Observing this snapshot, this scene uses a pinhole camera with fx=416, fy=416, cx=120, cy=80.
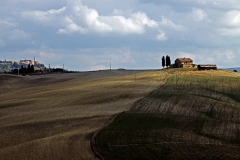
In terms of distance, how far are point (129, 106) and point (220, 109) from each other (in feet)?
39.2

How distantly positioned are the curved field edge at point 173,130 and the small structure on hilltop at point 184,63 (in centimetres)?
6805

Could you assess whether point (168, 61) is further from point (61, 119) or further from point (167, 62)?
point (61, 119)

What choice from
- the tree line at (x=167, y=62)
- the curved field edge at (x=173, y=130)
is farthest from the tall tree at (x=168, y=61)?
the curved field edge at (x=173, y=130)

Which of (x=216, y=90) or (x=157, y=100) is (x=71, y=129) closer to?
(x=157, y=100)

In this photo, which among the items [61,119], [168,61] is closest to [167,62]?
[168,61]

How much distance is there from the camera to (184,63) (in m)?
136

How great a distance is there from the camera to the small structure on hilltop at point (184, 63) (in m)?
134

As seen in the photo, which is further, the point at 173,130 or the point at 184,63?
the point at 184,63

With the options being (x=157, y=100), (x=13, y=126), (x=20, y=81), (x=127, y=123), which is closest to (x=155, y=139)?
(x=127, y=123)

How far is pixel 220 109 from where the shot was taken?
54.5 meters

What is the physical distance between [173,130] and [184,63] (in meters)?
94.4

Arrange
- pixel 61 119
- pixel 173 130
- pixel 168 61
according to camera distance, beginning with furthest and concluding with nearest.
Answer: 1. pixel 168 61
2. pixel 61 119
3. pixel 173 130

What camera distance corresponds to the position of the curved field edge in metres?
36.6

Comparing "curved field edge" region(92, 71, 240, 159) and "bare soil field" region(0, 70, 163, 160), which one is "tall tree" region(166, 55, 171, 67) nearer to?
"bare soil field" region(0, 70, 163, 160)
